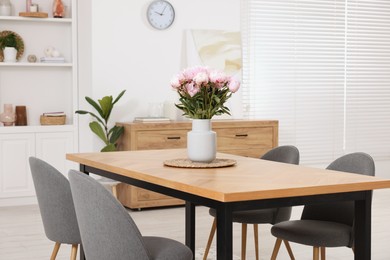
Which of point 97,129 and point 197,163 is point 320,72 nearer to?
point 97,129

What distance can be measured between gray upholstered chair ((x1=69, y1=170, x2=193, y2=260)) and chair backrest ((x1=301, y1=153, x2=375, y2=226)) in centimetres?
125

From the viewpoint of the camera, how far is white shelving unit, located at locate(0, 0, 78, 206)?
6.57m

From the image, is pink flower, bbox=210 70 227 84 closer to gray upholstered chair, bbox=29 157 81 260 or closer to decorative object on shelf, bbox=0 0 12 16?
gray upholstered chair, bbox=29 157 81 260

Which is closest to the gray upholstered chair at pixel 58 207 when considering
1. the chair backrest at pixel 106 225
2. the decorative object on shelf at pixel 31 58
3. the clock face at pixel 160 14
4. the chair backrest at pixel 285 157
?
the chair backrest at pixel 106 225

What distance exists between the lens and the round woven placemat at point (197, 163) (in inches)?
131

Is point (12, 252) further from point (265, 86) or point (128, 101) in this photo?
point (265, 86)

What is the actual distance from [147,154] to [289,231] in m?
1.05

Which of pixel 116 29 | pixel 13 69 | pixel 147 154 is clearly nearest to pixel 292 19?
pixel 116 29

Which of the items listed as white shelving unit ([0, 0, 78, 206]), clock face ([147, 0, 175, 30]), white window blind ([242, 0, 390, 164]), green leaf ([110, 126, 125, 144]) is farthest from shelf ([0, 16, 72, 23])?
white window blind ([242, 0, 390, 164])

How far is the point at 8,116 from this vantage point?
654 centimetres

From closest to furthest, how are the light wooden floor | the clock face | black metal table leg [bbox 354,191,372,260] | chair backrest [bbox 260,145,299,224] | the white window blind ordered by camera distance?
black metal table leg [bbox 354,191,372,260]
chair backrest [bbox 260,145,299,224]
the light wooden floor
the clock face
the white window blind

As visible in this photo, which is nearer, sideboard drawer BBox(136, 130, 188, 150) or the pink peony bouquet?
the pink peony bouquet

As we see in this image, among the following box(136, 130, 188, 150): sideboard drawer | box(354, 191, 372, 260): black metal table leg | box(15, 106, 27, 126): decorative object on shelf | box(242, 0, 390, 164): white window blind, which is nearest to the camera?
box(354, 191, 372, 260): black metal table leg

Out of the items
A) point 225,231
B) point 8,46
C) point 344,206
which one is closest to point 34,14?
point 8,46
